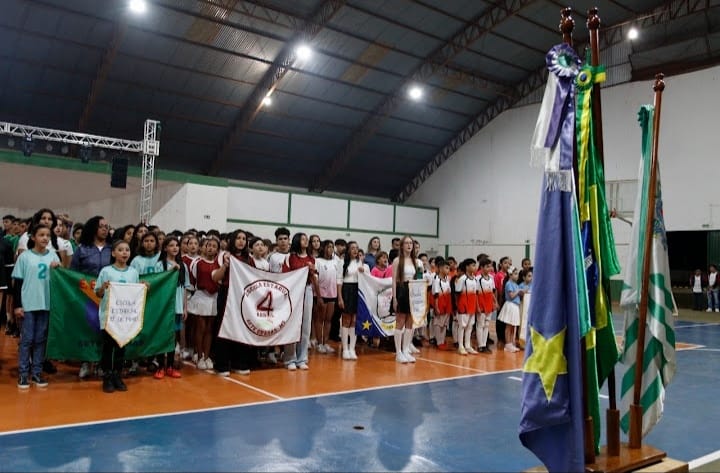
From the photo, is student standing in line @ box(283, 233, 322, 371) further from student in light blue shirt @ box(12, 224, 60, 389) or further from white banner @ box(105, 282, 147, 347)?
student in light blue shirt @ box(12, 224, 60, 389)

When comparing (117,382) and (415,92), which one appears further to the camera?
(415,92)

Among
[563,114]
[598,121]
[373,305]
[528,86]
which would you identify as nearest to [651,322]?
[598,121]

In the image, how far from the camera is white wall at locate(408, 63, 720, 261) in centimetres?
1889

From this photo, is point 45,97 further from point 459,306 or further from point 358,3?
point 459,306

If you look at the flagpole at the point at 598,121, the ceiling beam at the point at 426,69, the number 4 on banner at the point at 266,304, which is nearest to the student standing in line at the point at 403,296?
the number 4 on banner at the point at 266,304

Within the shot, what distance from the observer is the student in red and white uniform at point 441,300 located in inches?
347

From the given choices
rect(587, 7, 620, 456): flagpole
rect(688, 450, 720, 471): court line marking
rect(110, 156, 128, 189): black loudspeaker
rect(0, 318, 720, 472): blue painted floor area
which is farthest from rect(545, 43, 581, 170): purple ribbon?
rect(110, 156, 128, 189): black loudspeaker

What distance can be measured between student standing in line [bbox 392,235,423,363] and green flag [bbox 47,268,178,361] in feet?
9.09

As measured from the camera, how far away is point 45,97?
18516 mm

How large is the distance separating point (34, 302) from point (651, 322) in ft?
16.9

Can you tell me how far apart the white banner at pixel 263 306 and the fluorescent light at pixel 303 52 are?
41.8ft

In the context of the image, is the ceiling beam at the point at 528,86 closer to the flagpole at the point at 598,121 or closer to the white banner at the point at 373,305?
the white banner at the point at 373,305

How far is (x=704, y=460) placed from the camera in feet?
12.3

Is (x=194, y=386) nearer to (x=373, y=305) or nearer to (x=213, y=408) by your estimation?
(x=213, y=408)
